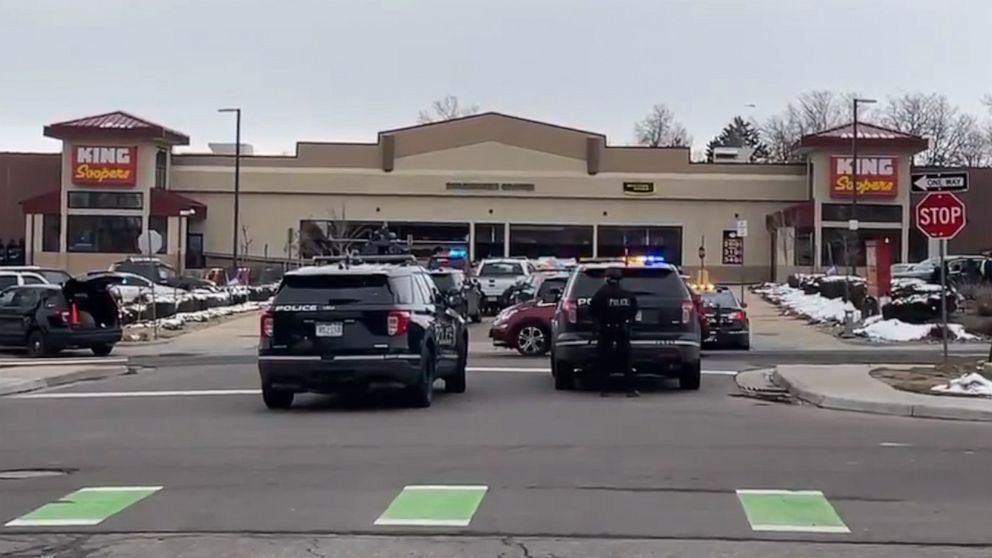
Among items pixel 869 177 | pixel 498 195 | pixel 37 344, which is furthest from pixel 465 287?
pixel 869 177

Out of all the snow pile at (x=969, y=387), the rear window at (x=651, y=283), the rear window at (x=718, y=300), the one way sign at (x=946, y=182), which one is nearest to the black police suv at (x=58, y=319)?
the rear window at (x=718, y=300)

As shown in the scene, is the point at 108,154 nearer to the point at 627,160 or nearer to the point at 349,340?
the point at 627,160

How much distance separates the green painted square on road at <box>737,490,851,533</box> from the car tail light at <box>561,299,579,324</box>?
9.06 metres

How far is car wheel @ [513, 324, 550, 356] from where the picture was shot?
27359 mm

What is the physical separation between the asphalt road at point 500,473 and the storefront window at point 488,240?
57234 millimetres

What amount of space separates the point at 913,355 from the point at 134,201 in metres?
52.3

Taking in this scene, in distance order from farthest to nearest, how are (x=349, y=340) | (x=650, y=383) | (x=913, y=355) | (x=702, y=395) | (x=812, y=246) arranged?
(x=812, y=246), (x=913, y=355), (x=650, y=383), (x=702, y=395), (x=349, y=340)

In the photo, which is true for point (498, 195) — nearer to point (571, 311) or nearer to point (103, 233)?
point (103, 233)

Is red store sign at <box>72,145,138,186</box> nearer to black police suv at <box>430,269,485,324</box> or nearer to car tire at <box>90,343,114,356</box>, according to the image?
black police suv at <box>430,269,485,324</box>

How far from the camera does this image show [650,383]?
71.3 ft

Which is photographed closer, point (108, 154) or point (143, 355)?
point (143, 355)

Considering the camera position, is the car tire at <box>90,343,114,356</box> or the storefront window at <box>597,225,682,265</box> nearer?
the car tire at <box>90,343,114,356</box>

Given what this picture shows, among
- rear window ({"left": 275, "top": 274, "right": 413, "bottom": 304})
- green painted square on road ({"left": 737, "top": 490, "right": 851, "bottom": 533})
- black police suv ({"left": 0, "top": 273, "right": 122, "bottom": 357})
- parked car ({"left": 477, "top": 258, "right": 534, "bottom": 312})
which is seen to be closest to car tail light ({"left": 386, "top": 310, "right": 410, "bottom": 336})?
rear window ({"left": 275, "top": 274, "right": 413, "bottom": 304})

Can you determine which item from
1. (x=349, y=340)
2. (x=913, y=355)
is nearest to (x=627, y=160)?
(x=913, y=355)
